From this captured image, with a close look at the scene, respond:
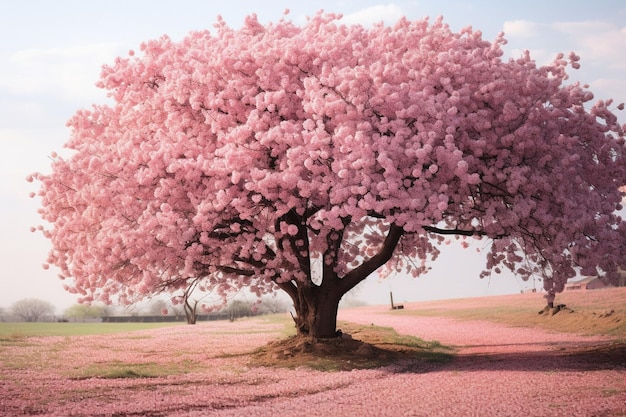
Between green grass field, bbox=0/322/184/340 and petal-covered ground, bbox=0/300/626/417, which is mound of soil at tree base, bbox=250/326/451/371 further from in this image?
green grass field, bbox=0/322/184/340

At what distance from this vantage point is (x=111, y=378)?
23094 millimetres

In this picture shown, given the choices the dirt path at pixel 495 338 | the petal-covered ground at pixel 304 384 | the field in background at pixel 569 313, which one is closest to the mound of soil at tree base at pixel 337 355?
the petal-covered ground at pixel 304 384

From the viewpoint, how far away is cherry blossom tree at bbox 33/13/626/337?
22.9m

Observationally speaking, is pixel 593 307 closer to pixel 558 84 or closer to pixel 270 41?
pixel 558 84

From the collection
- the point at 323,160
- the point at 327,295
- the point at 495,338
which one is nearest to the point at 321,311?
the point at 327,295

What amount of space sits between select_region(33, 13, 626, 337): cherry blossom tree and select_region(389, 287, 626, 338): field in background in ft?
40.0

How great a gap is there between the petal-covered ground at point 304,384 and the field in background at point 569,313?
4.09m

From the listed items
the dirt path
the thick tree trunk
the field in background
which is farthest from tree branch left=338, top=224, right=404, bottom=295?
the field in background

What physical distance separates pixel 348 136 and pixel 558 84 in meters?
9.26

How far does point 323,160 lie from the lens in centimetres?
2331

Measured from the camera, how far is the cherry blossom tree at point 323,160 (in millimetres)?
22906

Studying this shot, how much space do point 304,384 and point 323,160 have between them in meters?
7.33

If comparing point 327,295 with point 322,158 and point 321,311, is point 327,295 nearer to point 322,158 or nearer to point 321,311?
point 321,311

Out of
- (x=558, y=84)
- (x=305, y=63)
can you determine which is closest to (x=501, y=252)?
(x=558, y=84)
